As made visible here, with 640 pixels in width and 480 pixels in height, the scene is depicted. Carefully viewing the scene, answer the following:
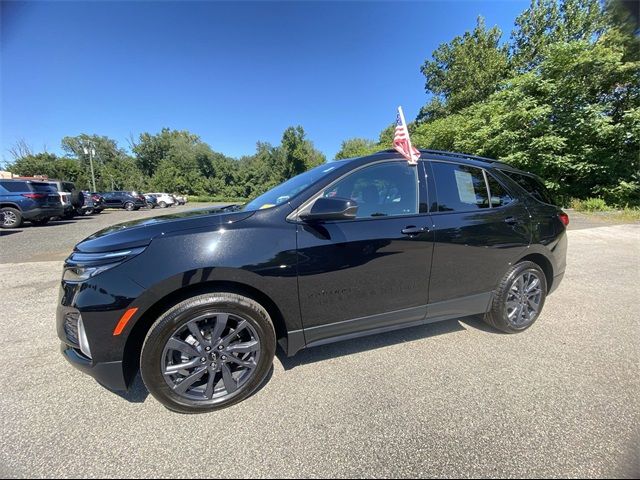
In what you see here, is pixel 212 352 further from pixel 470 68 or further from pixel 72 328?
pixel 470 68

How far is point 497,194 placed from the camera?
299 centimetres

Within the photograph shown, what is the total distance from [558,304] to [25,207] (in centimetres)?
1616

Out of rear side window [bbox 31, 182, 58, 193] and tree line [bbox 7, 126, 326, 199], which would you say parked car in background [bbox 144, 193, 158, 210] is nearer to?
rear side window [bbox 31, 182, 58, 193]

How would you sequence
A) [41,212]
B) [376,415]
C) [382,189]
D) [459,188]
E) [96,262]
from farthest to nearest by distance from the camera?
[41,212]
[459,188]
[382,189]
[376,415]
[96,262]

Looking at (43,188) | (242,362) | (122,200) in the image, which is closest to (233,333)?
(242,362)

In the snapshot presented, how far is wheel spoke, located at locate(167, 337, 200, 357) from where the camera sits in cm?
194

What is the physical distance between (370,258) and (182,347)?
1.47 metres

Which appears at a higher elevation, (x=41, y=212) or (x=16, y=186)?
(x=16, y=186)

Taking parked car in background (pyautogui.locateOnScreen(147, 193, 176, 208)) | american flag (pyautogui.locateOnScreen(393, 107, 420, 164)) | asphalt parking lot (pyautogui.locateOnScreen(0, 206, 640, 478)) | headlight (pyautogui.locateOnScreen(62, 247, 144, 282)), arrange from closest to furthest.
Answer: asphalt parking lot (pyautogui.locateOnScreen(0, 206, 640, 478)) → headlight (pyautogui.locateOnScreen(62, 247, 144, 282)) → american flag (pyautogui.locateOnScreen(393, 107, 420, 164)) → parked car in background (pyautogui.locateOnScreen(147, 193, 176, 208))

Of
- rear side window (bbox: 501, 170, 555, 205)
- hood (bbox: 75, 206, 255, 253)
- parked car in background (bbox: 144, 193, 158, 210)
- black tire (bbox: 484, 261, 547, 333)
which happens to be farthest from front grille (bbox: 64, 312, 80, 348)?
parked car in background (bbox: 144, 193, 158, 210)

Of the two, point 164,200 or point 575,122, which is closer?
point 575,122

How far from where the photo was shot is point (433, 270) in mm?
2551

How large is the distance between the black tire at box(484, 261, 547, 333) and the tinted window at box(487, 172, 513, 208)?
67 cm

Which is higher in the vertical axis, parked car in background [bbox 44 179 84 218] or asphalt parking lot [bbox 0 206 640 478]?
parked car in background [bbox 44 179 84 218]
